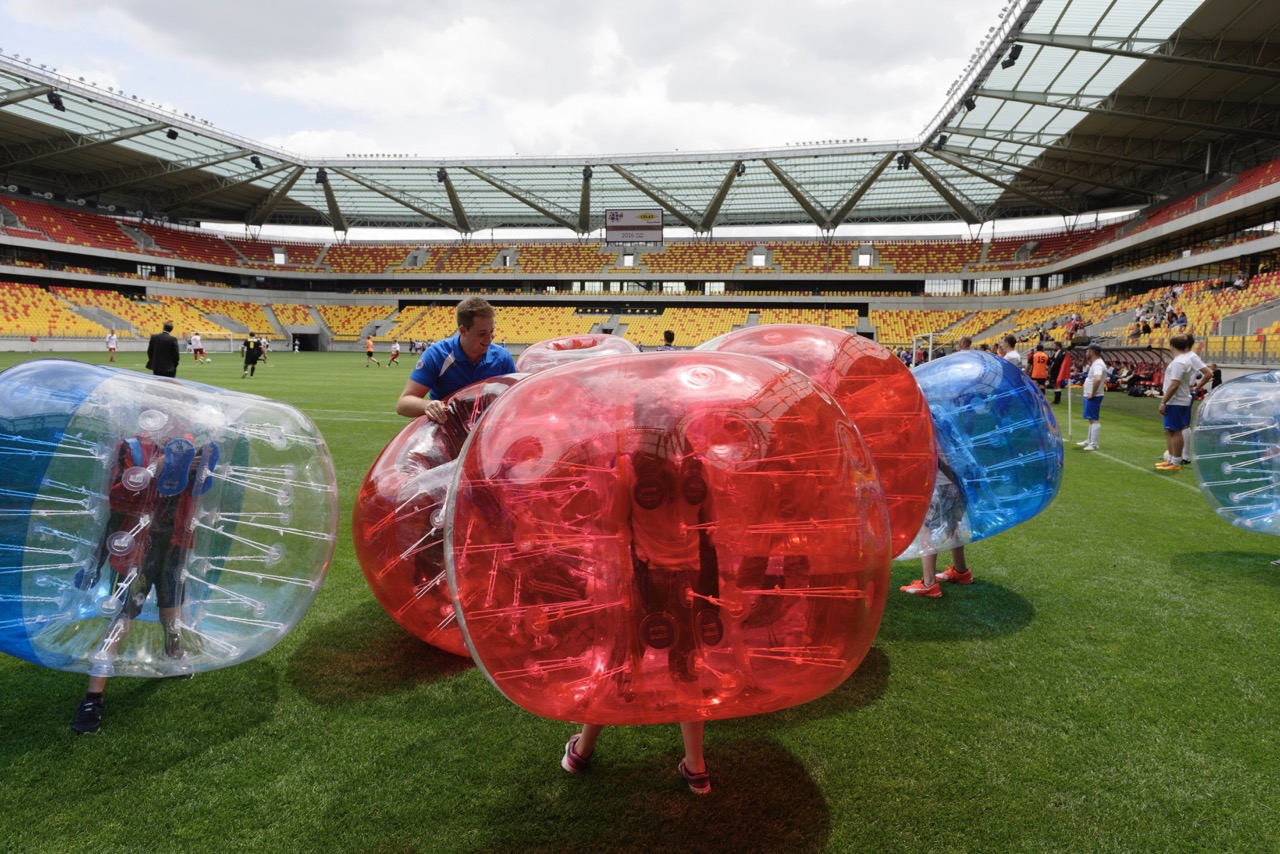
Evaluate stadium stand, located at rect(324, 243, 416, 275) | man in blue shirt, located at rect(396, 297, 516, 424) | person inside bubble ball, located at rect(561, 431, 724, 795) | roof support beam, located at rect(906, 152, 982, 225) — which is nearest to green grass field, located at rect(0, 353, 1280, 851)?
person inside bubble ball, located at rect(561, 431, 724, 795)

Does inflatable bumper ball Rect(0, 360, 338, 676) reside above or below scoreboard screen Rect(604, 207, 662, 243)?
below

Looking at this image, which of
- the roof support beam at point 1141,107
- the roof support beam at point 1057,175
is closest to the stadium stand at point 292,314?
the roof support beam at point 1057,175

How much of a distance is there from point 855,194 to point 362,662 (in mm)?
45541

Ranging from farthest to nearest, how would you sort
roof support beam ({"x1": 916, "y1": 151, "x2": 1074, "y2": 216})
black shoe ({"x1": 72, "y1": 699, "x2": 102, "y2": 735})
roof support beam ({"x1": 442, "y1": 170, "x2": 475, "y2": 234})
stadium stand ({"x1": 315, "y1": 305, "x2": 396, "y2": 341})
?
1. stadium stand ({"x1": 315, "y1": 305, "x2": 396, "y2": 341})
2. roof support beam ({"x1": 442, "y1": 170, "x2": 475, "y2": 234})
3. roof support beam ({"x1": 916, "y1": 151, "x2": 1074, "y2": 216})
4. black shoe ({"x1": 72, "y1": 699, "x2": 102, "y2": 735})

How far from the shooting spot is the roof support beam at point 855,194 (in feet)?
125

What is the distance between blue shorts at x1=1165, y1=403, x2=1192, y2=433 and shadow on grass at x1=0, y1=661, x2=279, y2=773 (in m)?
10.2

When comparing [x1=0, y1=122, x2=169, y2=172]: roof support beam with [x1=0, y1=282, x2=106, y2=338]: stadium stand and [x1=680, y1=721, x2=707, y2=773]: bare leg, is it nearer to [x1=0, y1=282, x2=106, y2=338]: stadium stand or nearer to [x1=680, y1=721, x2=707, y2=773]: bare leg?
[x1=0, y1=282, x2=106, y2=338]: stadium stand

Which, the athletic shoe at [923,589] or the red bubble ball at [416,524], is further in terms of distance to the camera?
the athletic shoe at [923,589]

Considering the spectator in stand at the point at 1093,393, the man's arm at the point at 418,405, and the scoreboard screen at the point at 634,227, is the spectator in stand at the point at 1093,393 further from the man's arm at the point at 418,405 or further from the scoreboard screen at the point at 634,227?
the scoreboard screen at the point at 634,227

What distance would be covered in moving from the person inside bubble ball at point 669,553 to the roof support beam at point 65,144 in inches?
1738

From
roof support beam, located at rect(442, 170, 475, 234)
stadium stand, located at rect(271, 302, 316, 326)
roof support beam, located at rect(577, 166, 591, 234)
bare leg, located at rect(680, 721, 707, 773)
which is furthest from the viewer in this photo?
stadium stand, located at rect(271, 302, 316, 326)

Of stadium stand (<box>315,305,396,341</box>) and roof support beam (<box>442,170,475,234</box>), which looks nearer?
roof support beam (<box>442,170,475,234</box>)

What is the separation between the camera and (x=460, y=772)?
266 centimetres

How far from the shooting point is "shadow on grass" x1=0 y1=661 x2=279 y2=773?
2.64m
